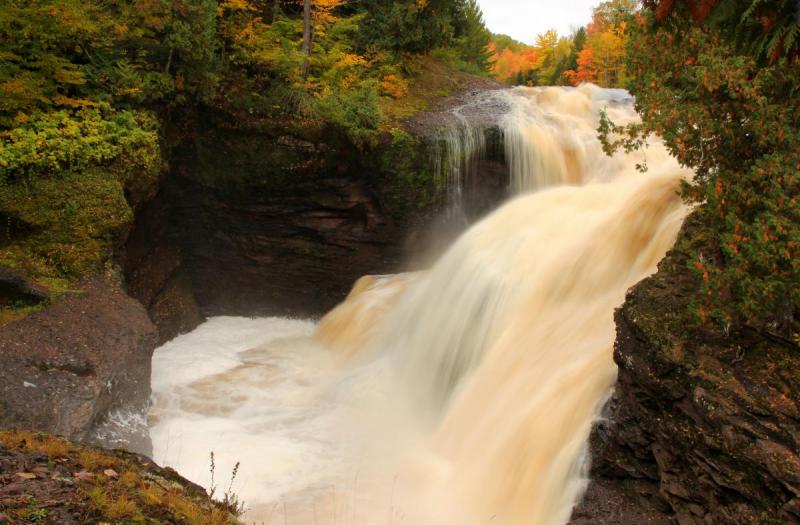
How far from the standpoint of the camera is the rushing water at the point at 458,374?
7180 millimetres

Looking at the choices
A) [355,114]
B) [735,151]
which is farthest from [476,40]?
[735,151]

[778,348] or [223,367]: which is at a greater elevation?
[778,348]

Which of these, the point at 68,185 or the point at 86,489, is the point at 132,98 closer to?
the point at 68,185

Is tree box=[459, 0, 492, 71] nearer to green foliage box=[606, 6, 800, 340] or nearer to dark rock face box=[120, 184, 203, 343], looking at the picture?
dark rock face box=[120, 184, 203, 343]

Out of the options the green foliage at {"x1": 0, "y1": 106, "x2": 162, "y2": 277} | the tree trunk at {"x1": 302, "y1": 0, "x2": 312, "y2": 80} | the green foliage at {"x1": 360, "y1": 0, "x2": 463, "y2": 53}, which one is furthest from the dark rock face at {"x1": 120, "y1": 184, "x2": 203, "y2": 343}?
the green foliage at {"x1": 360, "y1": 0, "x2": 463, "y2": 53}

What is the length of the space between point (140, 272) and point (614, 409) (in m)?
10.3

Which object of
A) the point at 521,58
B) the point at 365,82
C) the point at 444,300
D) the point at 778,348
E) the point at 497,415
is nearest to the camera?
the point at 778,348

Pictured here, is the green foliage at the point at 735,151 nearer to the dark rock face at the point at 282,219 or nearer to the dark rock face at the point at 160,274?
the dark rock face at the point at 282,219

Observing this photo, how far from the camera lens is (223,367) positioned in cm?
1191

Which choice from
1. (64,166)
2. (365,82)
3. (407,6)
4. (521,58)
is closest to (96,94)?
(64,166)

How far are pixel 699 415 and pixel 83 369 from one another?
756 centimetres

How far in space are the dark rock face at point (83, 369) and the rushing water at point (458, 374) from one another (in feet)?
2.61

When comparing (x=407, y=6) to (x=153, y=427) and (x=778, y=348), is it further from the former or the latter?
(x=778, y=348)

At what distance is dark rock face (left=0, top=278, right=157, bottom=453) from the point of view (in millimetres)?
7480
